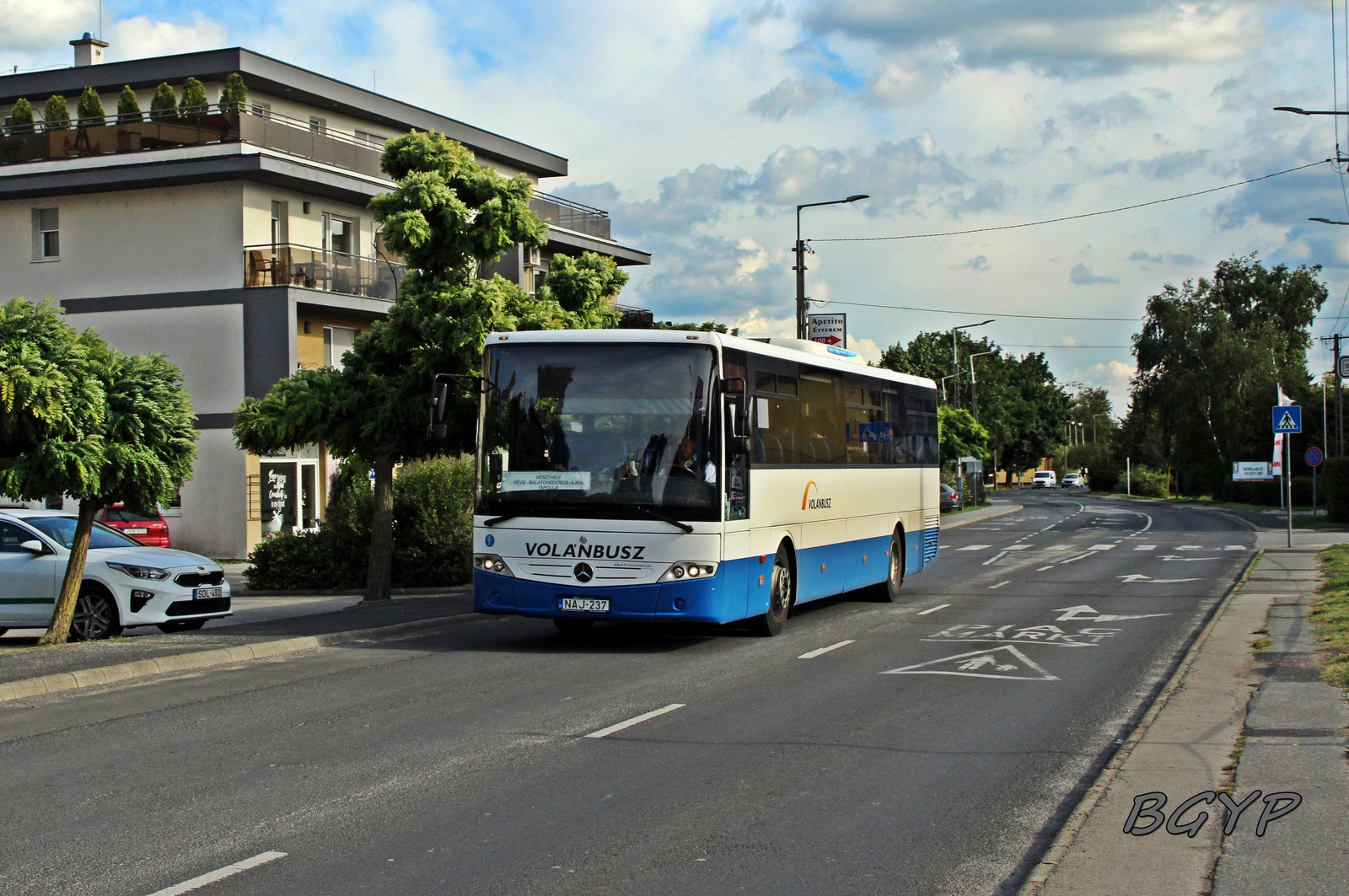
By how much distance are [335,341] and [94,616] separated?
22.0 metres

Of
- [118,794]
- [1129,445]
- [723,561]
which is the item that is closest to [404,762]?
[118,794]

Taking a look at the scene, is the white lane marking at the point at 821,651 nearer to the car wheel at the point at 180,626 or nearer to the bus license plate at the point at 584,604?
the bus license plate at the point at 584,604

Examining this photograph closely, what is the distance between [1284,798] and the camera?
6.55m

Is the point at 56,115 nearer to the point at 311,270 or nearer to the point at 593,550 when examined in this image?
the point at 311,270

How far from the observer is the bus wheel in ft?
62.6

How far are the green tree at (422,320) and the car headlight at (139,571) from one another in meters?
3.60

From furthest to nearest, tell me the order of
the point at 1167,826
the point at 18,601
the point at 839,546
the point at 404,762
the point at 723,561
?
the point at 839,546 → the point at 18,601 → the point at 723,561 → the point at 404,762 → the point at 1167,826

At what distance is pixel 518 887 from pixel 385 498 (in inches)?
610

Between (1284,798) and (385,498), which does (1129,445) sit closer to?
(385,498)

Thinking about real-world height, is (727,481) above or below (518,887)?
above

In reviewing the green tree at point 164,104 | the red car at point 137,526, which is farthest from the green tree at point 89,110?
the red car at point 137,526

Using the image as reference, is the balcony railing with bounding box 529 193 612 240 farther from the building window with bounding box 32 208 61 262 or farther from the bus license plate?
the bus license plate

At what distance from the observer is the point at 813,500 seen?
1576 cm

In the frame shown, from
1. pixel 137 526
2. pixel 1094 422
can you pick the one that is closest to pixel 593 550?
pixel 137 526
